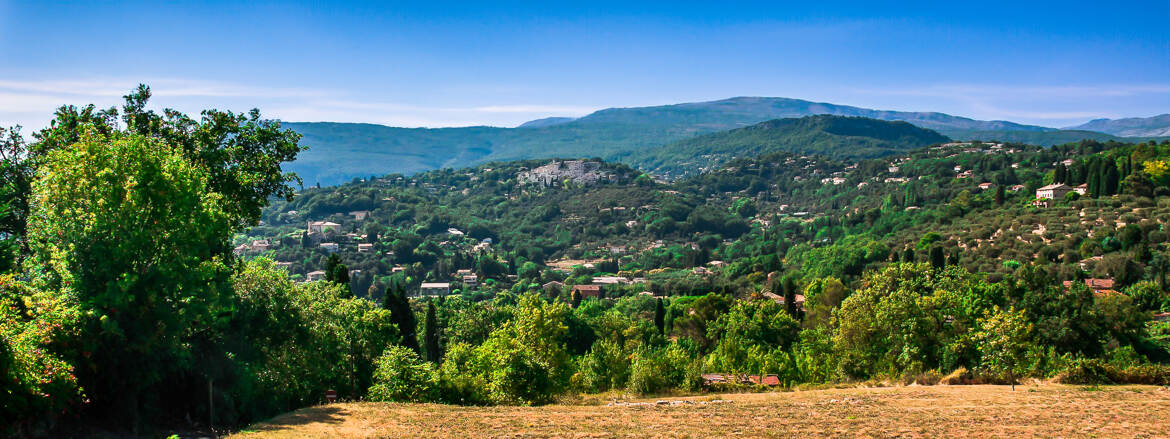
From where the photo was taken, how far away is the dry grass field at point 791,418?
653 inches

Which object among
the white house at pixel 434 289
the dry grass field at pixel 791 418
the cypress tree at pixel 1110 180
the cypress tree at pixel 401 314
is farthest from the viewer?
the white house at pixel 434 289

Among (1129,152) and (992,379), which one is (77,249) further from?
(1129,152)

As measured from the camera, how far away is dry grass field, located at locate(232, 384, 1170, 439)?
16594 mm

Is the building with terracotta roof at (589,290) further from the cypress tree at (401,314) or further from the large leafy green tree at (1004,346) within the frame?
the large leafy green tree at (1004,346)

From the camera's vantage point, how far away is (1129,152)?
315ft

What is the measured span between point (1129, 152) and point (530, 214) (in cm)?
11397

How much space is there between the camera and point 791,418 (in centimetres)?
1886

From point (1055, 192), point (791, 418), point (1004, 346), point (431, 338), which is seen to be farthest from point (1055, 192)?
point (791, 418)

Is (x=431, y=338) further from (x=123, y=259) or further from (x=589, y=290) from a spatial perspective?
(x=589, y=290)

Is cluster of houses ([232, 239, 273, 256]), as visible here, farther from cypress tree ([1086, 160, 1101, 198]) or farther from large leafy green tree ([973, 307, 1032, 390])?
cypress tree ([1086, 160, 1101, 198])

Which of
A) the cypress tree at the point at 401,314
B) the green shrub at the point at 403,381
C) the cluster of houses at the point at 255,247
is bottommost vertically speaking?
the cluster of houses at the point at 255,247

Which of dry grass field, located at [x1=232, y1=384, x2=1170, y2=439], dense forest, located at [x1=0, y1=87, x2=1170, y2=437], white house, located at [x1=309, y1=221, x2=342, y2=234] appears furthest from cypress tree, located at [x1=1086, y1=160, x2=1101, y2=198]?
white house, located at [x1=309, y1=221, x2=342, y2=234]

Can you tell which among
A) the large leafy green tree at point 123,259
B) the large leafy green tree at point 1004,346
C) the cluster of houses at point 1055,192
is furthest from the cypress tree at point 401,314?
the cluster of houses at point 1055,192

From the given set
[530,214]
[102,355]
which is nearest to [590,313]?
[102,355]
